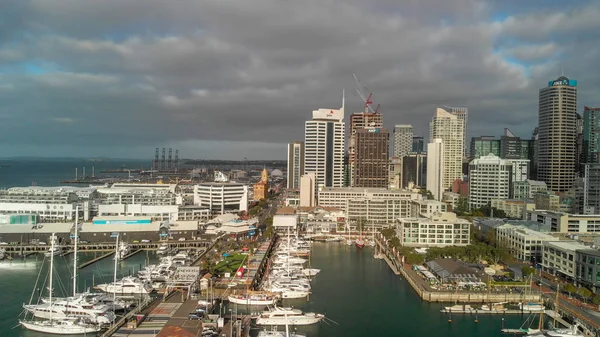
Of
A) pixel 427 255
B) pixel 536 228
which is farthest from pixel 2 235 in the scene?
pixel 536 228

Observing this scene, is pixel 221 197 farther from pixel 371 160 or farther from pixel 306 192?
pixel 371 160

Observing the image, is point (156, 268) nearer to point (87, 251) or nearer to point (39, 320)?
point (39, 320)

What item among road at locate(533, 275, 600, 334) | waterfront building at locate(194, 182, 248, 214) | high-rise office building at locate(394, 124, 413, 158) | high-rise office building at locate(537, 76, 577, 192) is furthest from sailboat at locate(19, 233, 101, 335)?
high-rise office building at locate(394, 124, 413, 158)

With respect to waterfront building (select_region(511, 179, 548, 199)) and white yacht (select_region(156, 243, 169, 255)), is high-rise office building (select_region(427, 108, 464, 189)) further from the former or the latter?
white yacht (select_region(156, 243, 169, 255))

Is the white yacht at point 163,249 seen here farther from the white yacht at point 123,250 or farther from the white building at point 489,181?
the white building at point 489,181

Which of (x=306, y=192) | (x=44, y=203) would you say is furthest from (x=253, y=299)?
(x=306, y=192)
